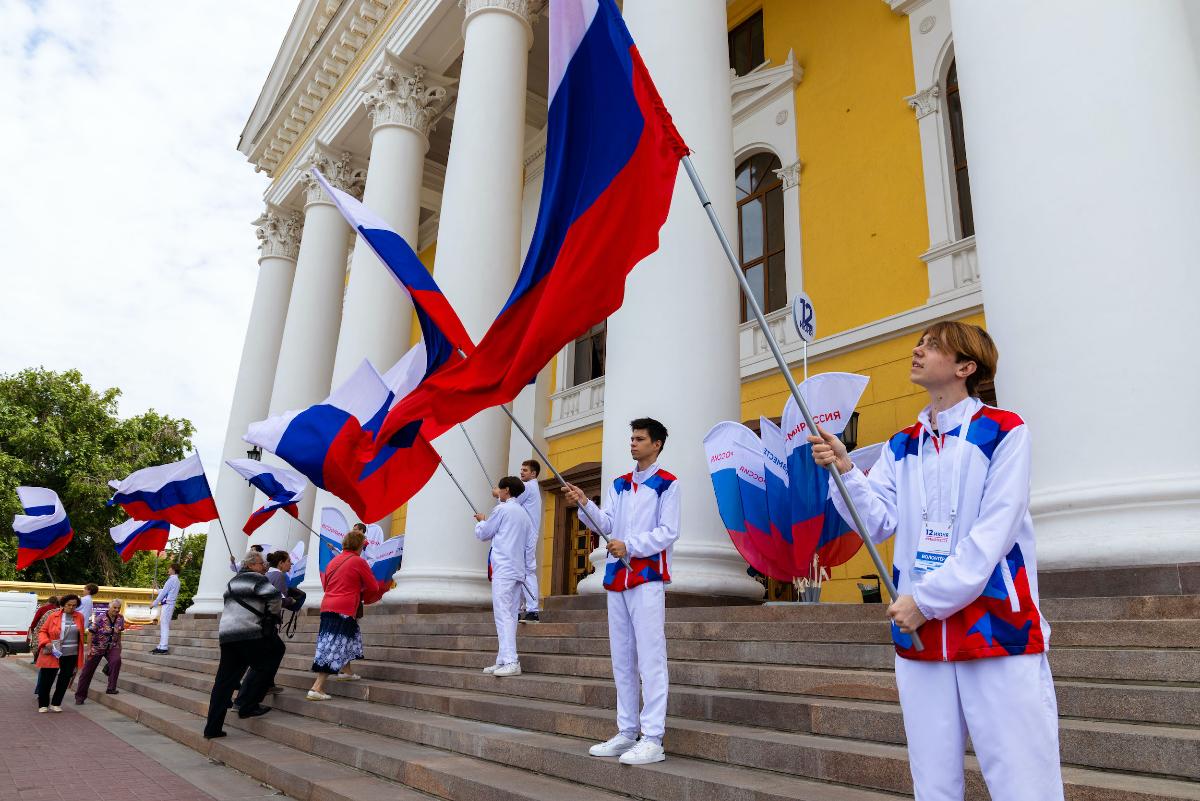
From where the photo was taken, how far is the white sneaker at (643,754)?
4.05m

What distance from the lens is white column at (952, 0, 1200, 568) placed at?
15.3 feet

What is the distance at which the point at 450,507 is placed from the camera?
36.3 ft

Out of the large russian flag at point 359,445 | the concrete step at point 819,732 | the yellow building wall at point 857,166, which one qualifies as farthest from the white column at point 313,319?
the concrete step at point 819,732

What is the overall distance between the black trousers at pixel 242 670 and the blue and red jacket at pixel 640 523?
4.39 m

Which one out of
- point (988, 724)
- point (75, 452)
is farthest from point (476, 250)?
point (75, 452)


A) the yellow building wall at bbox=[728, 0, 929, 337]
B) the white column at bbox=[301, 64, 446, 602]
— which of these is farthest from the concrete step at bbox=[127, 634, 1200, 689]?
the yellow building wall at bbox=[728, 0, 929, 337]

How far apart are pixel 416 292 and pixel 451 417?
5.78 feet

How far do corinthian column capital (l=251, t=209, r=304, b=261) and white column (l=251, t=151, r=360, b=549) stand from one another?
3.63 meters

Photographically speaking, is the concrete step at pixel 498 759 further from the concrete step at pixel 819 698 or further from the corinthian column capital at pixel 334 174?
the corinthian column capital at pixel 334 174

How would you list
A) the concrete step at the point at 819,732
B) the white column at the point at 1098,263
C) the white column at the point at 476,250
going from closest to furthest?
the concrete step at the point at 819,732 < the white column at the point at 1098,263 < the white column at the point at 476,250

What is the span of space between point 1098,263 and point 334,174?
1872cm

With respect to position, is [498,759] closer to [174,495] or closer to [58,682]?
[58,682]

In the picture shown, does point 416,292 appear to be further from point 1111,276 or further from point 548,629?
point 1111,276

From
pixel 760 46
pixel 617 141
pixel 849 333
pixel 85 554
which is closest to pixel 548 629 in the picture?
pixel 617 141
